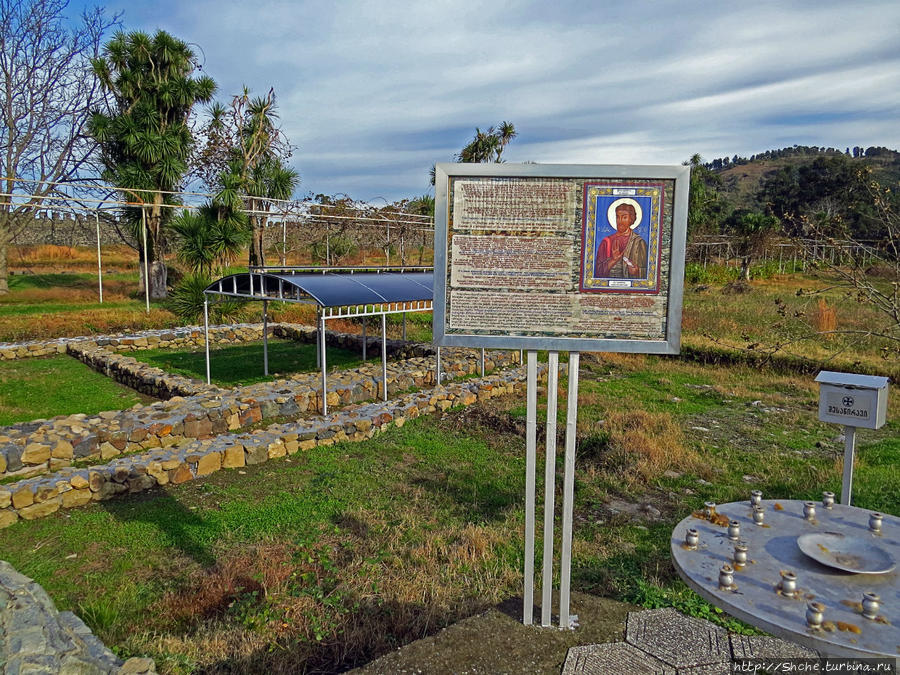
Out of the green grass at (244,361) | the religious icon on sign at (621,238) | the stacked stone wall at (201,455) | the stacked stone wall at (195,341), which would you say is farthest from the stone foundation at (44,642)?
the stacked stone wall at (195,341)

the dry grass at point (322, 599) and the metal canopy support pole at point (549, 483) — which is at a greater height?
the metal canopy support pole at point (549, 483)

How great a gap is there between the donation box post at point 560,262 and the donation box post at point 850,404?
2.04m

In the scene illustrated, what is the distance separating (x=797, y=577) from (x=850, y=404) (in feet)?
8.12

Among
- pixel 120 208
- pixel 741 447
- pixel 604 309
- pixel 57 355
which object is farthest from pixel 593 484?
pixel 120 208

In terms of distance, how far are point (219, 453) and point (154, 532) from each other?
1829 mm

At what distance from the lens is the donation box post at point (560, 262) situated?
361 cm

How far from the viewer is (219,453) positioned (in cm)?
777

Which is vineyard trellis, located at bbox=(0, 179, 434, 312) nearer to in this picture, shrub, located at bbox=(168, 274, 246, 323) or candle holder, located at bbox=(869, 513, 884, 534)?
shrub, located at bbox=(168, 274, 246, 323)

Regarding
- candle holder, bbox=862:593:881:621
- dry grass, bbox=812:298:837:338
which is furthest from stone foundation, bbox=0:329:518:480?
dry grass, bbox=812:298:837:338

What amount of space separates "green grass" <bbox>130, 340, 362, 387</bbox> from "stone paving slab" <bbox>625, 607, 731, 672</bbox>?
10047 millimetres

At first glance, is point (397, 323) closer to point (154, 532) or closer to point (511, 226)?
point (154, 532)

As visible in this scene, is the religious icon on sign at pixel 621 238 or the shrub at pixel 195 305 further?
the shrub at pixel 195 305

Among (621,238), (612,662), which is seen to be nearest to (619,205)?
(621,238)

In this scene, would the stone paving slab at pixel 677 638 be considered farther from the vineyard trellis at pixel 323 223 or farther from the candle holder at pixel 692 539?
the vineyard trellis at pixel 323 223
